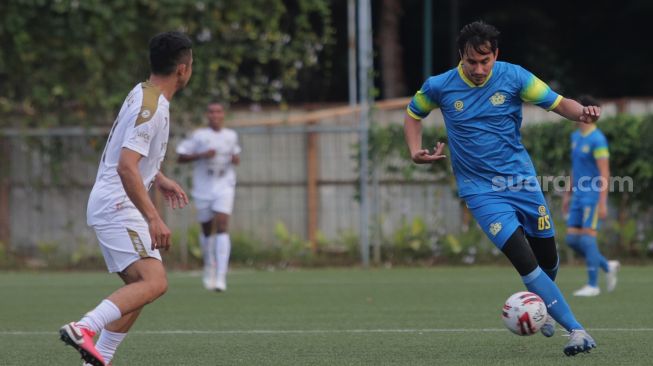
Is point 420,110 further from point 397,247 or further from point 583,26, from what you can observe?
point 583,26

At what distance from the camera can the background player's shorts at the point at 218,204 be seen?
14945 mm

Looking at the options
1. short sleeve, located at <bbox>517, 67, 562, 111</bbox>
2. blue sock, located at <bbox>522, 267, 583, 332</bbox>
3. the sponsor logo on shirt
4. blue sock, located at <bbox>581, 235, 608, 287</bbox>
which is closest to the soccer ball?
blue sock, located at <bbox>522, 267, 583, 332</bbox>

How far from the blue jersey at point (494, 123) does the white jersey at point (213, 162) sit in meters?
6.92

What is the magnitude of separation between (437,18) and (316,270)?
1403 centimetres

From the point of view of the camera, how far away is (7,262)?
19094 mm

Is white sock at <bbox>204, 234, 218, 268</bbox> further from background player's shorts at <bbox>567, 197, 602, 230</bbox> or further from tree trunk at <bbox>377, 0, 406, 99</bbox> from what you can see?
tree trunk at <bbox>377, 0, 406, 99</bbox>

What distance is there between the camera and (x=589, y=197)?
13266 millimetres

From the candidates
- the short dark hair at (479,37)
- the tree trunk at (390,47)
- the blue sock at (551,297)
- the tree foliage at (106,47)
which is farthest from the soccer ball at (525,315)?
the tree trunk at (390,47)

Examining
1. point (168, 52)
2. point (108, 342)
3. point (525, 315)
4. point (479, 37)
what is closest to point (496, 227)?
point (525, 315)

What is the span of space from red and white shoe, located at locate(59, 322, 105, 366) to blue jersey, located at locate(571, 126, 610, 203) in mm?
7574

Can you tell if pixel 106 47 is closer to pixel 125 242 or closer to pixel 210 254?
A: pixel 210 254

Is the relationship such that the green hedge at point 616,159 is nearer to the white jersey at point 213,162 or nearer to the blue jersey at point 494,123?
the white jersey at point 213,162

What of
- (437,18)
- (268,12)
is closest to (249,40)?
(268,12)

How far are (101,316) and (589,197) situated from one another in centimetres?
762
